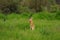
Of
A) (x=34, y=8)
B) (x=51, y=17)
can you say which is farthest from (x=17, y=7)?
(x=51, y=17)

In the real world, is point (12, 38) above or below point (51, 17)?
above

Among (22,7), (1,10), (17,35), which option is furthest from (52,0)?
(17,35)

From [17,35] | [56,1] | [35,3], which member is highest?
[17,35]

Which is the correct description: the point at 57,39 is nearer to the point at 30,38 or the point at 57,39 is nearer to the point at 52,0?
the point at 30,38

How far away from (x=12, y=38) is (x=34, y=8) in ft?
50.5

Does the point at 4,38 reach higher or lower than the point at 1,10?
higher

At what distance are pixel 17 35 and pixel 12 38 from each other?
611mm

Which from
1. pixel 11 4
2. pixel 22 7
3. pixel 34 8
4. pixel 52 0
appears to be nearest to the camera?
pixel 11 4

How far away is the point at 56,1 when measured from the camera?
29562 mm

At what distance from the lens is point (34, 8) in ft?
73.9

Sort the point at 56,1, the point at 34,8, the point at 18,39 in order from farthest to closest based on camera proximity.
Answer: the point at 56,1 → the point at 34,8 → the point at 18,39

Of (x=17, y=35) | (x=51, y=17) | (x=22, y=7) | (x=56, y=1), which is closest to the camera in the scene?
(x=17, y=35)

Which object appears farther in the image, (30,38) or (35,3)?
(35,3)

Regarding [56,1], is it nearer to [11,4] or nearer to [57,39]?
[11,4]
